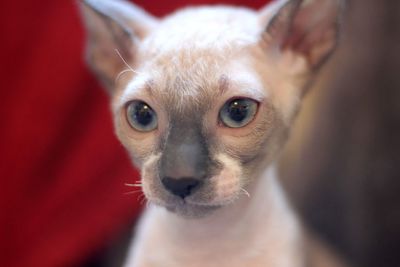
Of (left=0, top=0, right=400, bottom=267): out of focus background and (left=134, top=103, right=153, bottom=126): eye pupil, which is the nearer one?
(left=134, top=103, right=153, bottom=126): eye pupil

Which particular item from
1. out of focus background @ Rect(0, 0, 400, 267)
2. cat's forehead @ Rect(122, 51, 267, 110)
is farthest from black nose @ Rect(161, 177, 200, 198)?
out of focus background @ Rect(0, 0, 400, 267)

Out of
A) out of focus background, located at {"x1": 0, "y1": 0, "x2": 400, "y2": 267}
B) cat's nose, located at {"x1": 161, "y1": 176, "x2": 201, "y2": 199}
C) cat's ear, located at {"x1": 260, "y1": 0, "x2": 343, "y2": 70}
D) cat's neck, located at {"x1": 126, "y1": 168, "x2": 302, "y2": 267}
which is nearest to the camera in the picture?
cat's nose, located at {"x1": 161, "y1": 176, "x2": 201, "y2": 199}

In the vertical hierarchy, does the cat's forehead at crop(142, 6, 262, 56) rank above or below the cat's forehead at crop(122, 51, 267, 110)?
above

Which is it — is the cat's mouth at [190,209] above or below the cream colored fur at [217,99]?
below

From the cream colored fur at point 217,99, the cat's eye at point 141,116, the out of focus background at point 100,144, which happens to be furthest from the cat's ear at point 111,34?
the out of focus background at point 100,144

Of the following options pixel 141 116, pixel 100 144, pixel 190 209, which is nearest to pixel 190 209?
pixel 190 209

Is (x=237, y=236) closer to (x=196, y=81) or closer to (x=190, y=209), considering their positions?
(x=190, y=209)

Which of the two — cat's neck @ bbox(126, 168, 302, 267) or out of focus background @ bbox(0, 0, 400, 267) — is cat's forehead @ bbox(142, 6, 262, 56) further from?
out of focus background @ bbox(0, 0, 400, 267)

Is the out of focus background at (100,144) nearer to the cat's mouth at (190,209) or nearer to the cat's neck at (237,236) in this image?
the cat's neck at (237,236)
